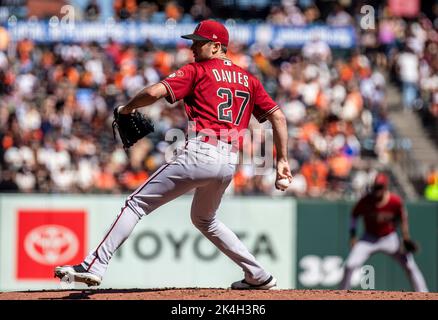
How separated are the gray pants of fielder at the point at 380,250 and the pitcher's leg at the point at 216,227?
4380 millimetres

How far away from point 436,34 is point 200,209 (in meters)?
15.8

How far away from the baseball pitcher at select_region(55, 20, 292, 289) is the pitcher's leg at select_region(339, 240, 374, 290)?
4.86m

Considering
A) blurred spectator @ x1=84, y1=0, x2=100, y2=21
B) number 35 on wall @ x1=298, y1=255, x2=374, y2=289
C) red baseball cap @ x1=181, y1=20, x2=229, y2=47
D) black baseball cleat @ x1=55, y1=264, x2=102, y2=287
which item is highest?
blurred spectator @ x1=84, y1=0, x2=100, y2=21

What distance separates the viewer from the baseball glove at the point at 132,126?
733cm

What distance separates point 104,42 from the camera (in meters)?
19.6

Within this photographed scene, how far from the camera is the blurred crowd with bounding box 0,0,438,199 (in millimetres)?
15242

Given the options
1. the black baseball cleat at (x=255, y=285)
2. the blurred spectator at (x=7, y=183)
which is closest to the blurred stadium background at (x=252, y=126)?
the blurred spectator at (x=7, y=183)

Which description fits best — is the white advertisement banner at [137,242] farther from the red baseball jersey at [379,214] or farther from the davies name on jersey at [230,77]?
the davies name on jersey at [230,77]

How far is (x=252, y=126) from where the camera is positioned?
15.9m

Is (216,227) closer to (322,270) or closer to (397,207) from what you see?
(397,207)

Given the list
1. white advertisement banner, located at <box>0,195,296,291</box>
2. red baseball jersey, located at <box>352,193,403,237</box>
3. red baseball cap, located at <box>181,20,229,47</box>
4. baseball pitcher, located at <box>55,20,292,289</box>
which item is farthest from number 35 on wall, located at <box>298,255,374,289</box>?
red baseball cap, located at <box>181,20,229,47</box>

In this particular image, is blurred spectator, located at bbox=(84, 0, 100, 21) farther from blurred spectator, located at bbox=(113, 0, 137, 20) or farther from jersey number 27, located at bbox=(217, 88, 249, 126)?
jersey number 27, located at bbox=(217, 88, 249, 126)
